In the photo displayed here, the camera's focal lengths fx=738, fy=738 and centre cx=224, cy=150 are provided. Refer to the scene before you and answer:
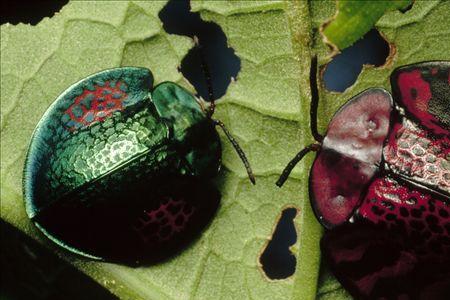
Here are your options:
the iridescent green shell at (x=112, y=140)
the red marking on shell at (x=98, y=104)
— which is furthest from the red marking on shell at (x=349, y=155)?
the red marking on shell at (x=98, y=104)

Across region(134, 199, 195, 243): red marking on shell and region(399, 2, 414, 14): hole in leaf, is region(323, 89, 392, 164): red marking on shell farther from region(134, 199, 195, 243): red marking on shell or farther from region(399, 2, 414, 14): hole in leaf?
region(134, 199, 195, 243): red marking on shell

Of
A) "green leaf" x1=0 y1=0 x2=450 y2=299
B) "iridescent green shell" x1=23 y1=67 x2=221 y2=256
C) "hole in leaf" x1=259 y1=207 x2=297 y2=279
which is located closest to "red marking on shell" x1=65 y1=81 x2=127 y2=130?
"iridescent green shell" x1=23 y1=67 x2=221 y2=256

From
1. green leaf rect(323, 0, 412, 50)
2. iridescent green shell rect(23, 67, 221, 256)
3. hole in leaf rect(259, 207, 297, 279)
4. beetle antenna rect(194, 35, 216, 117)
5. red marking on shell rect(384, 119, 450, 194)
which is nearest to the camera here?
green leaf rect(323, 0, 412, 50)

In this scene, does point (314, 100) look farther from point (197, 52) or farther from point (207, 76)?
point (197, 52)

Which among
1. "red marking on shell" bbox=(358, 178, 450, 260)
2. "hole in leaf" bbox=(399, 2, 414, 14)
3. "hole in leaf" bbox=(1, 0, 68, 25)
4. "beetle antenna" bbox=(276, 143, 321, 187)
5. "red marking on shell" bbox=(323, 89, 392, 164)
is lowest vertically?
"red marking on shell" bbox=(358, 178, 450, 260)

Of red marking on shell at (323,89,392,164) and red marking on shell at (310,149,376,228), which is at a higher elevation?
red marking on shell at (323,89,392,164)

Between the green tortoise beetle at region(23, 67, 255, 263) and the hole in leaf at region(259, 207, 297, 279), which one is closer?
the green tortoise beetle at region(23, 67, 255, 263)

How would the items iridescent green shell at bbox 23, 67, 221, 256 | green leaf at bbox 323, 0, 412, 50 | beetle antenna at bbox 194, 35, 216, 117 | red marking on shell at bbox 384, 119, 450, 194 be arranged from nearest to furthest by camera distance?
green leaf at bbox 323, 0, 412, 50 → red marking on shell at bbox 384, 119, 450, 194 → iridescent green shell at bbox 23, 67, 221, 256 → beetle antenna at bbox 194, 35, 216, 117

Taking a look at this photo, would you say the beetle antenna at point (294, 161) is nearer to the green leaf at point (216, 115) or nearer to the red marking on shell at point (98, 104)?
the green leaf at point (216, 115)
